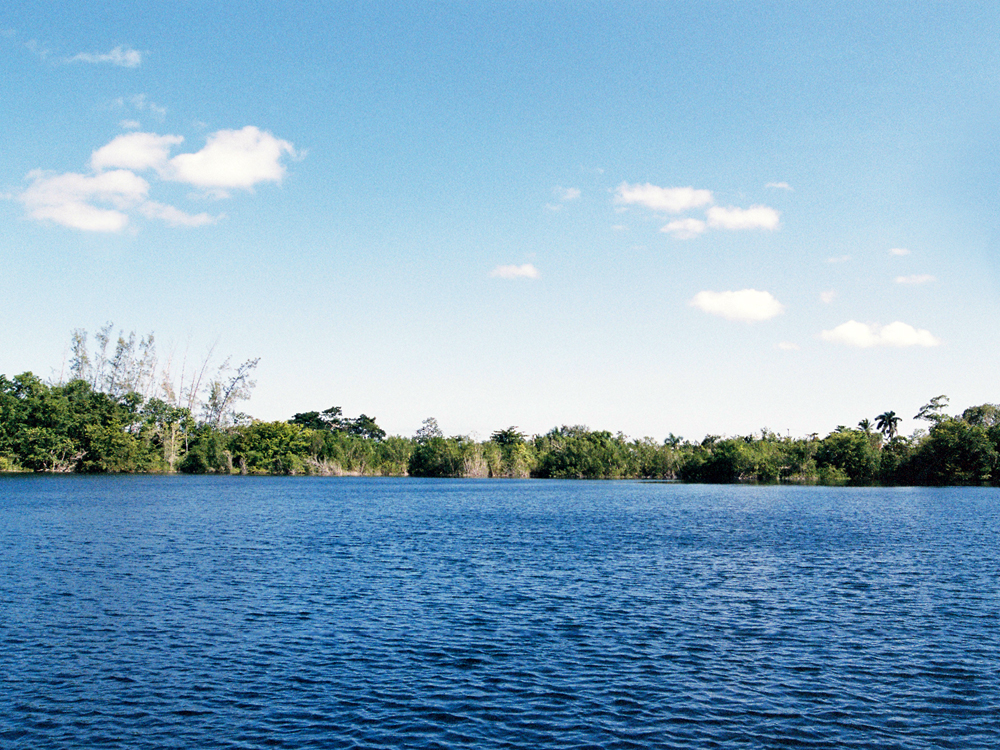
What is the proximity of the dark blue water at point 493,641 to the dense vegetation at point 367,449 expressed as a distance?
100629 mm

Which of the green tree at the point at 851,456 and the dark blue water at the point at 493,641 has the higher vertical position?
the green tree at the point at 851,456

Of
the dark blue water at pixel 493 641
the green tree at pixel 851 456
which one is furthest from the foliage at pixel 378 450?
the dark blue water at pixel 493 641

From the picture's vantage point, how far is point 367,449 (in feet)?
616

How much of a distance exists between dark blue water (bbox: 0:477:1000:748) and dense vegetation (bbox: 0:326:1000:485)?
10063 cm

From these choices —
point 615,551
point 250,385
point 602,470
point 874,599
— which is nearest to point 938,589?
point 874,599

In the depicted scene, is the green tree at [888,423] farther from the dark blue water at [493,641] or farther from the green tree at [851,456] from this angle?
the dark blue water at [493,641]

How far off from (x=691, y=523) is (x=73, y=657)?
47.8m

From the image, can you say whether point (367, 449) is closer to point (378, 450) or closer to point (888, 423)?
point (378, 450)

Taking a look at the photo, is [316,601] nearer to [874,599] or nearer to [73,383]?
[874,599]

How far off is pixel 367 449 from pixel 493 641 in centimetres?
16889

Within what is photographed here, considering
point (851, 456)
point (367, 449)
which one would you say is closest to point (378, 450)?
point (367, 449)

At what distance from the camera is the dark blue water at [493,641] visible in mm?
15766

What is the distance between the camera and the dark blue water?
15.8 metres

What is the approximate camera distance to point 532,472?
633 ft
